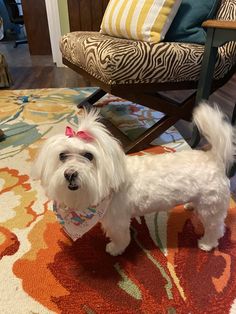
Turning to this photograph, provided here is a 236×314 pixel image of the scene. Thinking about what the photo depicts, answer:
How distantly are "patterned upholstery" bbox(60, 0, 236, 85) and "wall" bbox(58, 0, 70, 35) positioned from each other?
192 centimetres

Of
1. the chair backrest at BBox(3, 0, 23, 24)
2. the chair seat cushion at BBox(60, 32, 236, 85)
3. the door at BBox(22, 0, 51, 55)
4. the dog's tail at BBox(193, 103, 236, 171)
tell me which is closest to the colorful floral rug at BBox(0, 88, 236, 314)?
the dog's tail at BBox(193, 103, 236, 171)

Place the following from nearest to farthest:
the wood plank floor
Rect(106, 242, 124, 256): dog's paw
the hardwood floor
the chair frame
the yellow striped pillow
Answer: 1. Rect(106, 242, 124, 256): dog's paw
2. the chair frame
3. the yellow striped pillow
4. the wood plank floor
5. the hardwood floor

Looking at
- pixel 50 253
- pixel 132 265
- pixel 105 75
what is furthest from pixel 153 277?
pixel 105 75

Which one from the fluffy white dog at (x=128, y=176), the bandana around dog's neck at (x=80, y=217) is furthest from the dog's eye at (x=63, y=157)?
the bandana around dog's neck at (x=80, y=217)

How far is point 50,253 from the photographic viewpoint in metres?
0.91

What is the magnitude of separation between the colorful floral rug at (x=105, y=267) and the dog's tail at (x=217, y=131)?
1.08 feet

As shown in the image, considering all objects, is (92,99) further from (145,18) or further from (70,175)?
(70,175)

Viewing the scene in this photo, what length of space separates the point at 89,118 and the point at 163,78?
72 centimetres

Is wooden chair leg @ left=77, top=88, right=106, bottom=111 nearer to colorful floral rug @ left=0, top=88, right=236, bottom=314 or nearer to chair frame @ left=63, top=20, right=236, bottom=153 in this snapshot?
chair frame @ left=63, top=20, right=236, bottom=153

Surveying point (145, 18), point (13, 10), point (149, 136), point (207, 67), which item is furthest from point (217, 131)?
point (13, 10)

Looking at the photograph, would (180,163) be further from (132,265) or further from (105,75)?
(105,75)

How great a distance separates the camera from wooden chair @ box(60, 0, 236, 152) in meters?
1.21

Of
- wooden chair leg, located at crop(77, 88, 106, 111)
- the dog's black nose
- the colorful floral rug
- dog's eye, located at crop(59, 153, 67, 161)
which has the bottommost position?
wooden chair leg, located at crop(77, 88, 106, 111)

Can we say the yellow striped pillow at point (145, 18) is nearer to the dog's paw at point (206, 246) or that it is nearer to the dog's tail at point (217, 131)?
the dog's tail at point (217, 131)
